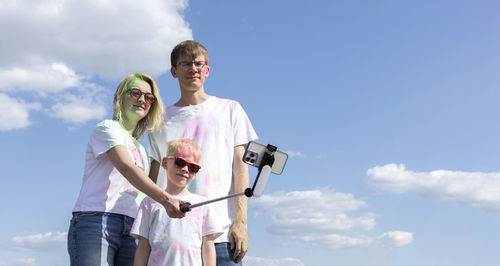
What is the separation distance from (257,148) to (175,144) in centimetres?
97

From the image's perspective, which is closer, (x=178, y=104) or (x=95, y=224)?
(x=95, y=224)

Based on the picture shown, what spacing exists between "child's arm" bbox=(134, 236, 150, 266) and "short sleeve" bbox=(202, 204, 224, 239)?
0.51 m

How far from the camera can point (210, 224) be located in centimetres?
478

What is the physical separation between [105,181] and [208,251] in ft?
3.66

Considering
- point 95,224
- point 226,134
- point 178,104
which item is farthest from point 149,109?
point 95,224

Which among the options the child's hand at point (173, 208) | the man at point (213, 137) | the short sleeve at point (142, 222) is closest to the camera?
the child's hand at point (173, 208)

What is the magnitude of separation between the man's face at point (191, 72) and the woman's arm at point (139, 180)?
114 cm

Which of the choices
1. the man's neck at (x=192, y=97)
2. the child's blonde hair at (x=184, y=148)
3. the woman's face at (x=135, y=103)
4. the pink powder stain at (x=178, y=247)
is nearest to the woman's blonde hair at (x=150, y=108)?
the woman's face at (x=135, y=103)

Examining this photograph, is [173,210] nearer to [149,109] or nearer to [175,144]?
[175,144]

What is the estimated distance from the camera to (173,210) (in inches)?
171

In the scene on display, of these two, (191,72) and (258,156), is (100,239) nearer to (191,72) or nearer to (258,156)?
(258,156)

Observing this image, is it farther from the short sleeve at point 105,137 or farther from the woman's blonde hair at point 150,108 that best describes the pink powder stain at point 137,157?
the woman's blonde hair at point 150,108

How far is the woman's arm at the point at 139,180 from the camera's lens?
172 inches

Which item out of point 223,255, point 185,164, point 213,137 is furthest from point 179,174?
point 223,255
